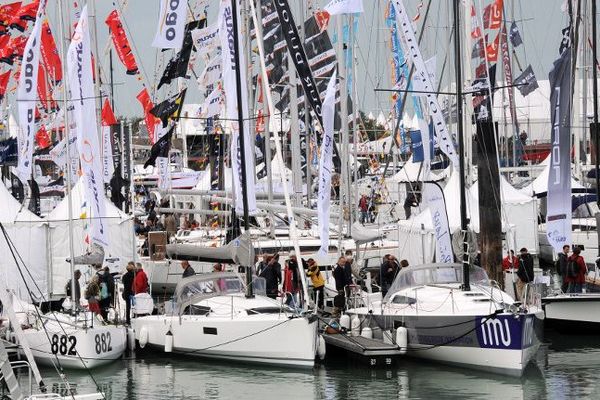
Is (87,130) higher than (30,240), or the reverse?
(87,130)

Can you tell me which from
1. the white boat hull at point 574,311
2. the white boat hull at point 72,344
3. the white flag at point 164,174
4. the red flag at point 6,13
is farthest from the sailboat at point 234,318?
the red flag at point 6,13

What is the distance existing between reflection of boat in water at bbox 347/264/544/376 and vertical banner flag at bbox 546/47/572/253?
2547 millimetres

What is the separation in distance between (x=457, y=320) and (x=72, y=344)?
302 inches

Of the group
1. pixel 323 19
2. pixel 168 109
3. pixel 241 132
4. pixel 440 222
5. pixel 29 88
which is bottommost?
pixel 440 222

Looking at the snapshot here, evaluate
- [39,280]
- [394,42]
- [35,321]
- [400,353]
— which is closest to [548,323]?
[400,353]

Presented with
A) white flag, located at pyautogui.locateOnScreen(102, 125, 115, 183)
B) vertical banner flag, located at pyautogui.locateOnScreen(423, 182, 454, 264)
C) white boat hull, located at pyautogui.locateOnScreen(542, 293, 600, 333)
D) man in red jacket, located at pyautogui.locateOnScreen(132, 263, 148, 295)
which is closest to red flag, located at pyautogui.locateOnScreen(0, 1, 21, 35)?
white flag, located at pyautogui.locateOnScreen(102, 125, 115, 183)

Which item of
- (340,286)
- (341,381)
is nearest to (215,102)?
(340,286)

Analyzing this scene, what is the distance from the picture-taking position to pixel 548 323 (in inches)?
1200

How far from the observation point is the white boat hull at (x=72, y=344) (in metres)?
26.9

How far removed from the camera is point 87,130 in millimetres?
29312

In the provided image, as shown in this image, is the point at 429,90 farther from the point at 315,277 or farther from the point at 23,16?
the point at 23,16

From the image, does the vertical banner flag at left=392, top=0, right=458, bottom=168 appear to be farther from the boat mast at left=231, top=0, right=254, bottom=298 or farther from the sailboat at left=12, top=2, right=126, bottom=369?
the sailboat at left=12, top=2, right=126, bottom=369

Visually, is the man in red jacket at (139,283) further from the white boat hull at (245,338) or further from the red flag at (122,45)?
the red flag at (122,45)

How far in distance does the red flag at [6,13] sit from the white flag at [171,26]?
22.7 m
